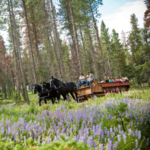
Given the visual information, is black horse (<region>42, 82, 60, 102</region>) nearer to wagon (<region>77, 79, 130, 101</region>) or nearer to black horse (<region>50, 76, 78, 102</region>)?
black horse (<region>50, 76, 78, 102</region>)

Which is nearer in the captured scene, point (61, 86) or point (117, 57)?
point (61, 86)

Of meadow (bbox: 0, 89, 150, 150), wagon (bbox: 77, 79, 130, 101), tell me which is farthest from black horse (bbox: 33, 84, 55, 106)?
meadow (bbox: 0, 89, 150, 150)

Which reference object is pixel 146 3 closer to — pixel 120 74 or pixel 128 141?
pixel 128 141

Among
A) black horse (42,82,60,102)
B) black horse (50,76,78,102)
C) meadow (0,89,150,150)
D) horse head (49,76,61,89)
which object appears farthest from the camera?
black horse (42,82,60,102)

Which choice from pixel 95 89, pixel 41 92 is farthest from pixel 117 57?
pixel 41 92

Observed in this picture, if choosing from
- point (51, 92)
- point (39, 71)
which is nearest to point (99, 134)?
point (51, 92)

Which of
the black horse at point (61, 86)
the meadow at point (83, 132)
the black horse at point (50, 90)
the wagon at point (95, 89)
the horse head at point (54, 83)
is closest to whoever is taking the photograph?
the meadow at point (83, 132)

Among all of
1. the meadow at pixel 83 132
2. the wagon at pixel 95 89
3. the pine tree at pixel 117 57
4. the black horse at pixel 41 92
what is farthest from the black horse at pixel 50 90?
the pine tree at pixel 117 57

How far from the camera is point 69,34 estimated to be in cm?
2909

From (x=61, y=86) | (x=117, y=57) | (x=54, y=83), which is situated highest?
(x=117, y=57)

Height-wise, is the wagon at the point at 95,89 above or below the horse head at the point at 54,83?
below

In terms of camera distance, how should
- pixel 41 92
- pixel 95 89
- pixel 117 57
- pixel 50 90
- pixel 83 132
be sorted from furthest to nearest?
pixel 117 57, pixel 95 89, pixel 41 92, pixel 50 90, pixel 83 132

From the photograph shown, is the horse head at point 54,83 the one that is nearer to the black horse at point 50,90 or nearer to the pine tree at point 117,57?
the black horse at point 50,90

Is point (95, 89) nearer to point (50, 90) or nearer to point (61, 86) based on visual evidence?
point (61, 86)
